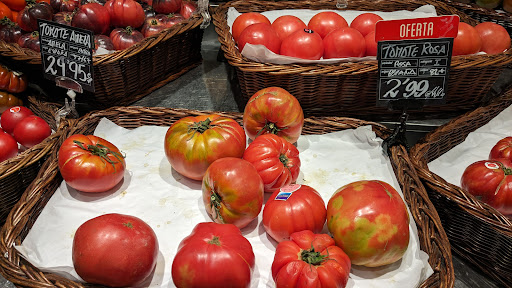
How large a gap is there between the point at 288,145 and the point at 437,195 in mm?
516

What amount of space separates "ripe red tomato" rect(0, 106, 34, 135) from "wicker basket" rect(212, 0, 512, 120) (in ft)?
2.88

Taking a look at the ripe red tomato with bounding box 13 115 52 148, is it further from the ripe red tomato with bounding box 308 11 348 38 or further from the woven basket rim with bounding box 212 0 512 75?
the ripe red tomato with bounding box 308 11 348 38

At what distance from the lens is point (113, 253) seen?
0.98 m

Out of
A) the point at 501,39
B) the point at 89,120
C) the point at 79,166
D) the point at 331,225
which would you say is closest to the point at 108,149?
the point at 79,166

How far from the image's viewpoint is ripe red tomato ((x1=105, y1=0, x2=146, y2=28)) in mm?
1958

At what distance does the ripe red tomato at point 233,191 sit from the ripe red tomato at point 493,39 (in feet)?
4.27

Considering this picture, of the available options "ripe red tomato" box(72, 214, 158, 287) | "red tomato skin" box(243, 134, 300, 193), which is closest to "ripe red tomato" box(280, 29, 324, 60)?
"red tomato skin" box(243, 134, 300, 193)

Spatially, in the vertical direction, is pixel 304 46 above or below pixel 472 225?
above

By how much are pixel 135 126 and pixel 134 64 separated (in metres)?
0.28

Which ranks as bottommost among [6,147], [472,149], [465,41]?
[472,149]

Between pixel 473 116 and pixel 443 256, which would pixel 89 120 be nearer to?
pixel 443 256

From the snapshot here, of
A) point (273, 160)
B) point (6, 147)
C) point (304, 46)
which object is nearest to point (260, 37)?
point (304, 46)

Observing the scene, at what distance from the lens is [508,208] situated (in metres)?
1.41

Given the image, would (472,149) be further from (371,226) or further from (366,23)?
(371,226)
